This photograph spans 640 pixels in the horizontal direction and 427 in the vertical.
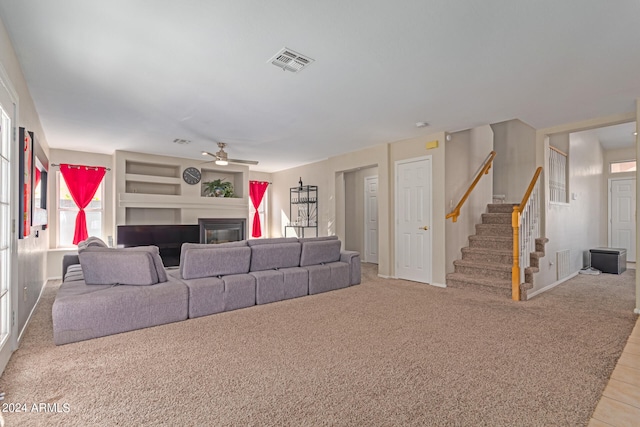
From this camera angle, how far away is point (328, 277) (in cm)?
460

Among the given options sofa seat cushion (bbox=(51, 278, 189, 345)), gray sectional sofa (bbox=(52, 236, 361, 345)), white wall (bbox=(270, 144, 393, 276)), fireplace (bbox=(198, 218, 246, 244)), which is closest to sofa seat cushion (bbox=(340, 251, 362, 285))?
gray sectional sofa (bbox=(52, 236, 361, 345))

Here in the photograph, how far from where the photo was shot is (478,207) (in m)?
5.79

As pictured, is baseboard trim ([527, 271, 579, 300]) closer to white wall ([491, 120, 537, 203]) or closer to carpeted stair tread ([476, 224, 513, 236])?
carpeted stair tread ([476, 224, 513, 236])

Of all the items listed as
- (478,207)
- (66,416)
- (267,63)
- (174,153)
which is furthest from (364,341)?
(174,153)

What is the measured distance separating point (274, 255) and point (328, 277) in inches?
35.1

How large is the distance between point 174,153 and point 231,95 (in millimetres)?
3738

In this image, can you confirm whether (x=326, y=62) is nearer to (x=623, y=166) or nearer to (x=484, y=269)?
(x=484, y=269)

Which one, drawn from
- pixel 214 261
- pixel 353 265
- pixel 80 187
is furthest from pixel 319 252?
pixel 80 187

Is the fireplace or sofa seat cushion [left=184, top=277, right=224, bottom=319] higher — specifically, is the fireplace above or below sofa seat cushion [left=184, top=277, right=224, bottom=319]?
above

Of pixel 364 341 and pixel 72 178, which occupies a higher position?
pixel 72 178

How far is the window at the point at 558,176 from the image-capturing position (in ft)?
16.6

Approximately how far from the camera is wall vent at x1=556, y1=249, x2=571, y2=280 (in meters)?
5.21

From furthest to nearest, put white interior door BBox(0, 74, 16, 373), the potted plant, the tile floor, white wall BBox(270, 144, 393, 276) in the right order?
the potted plant → white wall BBox(270, 144, 393, 276) → white interior door BBox(0, 74, 16, 373) → the tile floor

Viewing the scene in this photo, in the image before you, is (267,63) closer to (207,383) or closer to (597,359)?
(207,383)
